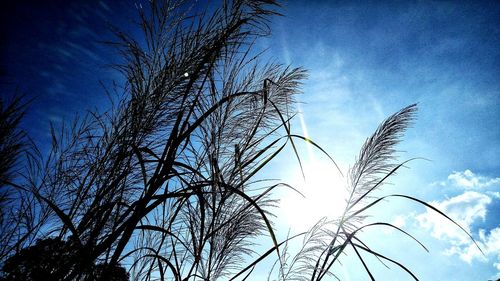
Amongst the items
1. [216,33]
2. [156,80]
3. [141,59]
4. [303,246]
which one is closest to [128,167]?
[156,80]

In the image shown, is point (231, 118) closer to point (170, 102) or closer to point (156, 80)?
point (170, 102)

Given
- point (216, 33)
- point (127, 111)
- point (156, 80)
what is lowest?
point (127, 111)

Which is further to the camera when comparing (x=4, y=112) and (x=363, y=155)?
(x=363, y=155)

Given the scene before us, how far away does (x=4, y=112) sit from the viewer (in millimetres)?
1485

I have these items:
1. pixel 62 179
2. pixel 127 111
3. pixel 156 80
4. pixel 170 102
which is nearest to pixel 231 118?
pixel 170 102

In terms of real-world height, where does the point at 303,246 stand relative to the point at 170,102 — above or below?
below

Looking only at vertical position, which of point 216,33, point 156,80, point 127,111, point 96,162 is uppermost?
point 216,33

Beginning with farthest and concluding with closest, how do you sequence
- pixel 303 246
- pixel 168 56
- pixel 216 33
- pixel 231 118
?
pixel 303 246
pixel 231 118
pixel 168 56
pixel 216 33

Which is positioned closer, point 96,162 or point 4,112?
point 4,112

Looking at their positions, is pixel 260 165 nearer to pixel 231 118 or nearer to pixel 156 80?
pixel 231 118

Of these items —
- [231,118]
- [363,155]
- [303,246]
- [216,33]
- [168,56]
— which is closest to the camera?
[216,33]

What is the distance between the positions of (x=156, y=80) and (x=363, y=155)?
1.72m

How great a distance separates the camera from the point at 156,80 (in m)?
1.57

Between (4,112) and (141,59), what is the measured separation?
78 cm
